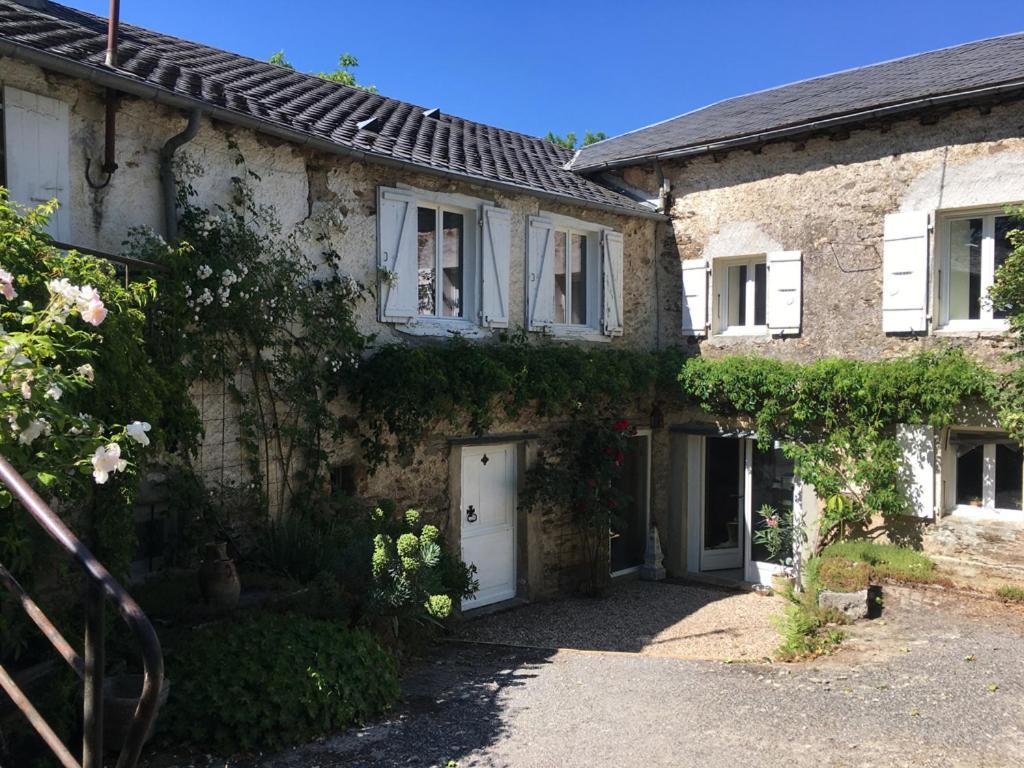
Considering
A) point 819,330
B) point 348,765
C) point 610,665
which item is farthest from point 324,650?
point 819,330

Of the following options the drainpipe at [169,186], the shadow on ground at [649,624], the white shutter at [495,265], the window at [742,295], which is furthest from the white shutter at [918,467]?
the drainpipe at [169,186]

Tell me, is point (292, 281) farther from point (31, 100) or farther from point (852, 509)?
point (852, 509)

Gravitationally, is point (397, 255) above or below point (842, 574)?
above

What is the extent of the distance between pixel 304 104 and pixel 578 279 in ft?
12.6

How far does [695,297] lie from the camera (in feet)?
35.4

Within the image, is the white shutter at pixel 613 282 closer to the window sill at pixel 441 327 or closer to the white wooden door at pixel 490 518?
the window sill at pixel 441 327

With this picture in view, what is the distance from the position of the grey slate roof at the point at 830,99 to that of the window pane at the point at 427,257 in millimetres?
3520

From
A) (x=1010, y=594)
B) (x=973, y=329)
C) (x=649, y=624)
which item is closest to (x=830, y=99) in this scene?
(x=973, y=329)

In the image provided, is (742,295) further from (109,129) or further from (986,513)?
(109,129)

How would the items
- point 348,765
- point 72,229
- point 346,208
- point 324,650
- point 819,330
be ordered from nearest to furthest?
point 348,765 < point 324,650 < point 72,229 < point 346,208 < point 819,330

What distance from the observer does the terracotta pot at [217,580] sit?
18.2 ft

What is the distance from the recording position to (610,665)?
654 centimetres

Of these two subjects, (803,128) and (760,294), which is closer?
(803,128)

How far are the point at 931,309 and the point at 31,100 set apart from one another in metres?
8.38
